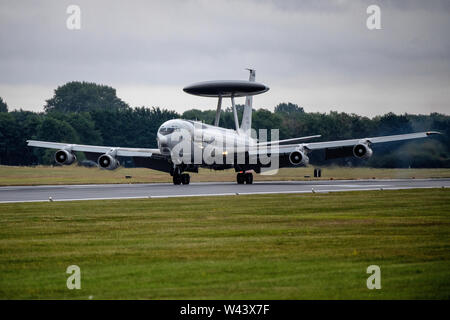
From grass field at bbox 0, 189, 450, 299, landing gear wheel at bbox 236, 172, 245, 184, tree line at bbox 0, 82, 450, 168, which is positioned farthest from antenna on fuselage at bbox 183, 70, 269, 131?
grass field at bbox 0, 189, 450, 299

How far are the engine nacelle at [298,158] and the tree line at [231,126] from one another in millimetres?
9669

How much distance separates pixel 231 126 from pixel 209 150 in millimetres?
55380

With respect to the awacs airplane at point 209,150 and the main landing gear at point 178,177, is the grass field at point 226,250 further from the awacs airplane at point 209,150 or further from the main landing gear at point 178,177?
the main landing gear at point 178,177

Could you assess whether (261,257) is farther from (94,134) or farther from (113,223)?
(94,134)

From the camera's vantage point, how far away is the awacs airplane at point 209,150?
55.3m

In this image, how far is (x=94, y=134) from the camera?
118 metres

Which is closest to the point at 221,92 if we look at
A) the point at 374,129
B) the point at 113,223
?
the point at 374,129

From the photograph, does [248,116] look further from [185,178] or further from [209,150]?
[185,178]

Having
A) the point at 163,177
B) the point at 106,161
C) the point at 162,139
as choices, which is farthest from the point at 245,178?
the point at 163,177

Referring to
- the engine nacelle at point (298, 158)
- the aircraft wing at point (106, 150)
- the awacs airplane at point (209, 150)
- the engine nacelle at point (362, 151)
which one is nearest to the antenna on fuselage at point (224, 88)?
the awacs airplane at point (209, 150)

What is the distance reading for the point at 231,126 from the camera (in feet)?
368

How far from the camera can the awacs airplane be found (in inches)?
2177

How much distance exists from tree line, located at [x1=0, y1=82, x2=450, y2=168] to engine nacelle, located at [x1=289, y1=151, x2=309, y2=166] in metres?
9.67
